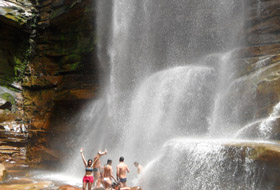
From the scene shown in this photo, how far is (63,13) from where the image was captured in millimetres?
20781

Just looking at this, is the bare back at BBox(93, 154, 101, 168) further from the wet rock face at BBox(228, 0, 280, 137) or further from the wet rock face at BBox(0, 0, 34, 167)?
the wet rock face at BBox(0, 0, 34, 167)

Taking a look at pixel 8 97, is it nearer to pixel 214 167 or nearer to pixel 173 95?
pixel 173 95

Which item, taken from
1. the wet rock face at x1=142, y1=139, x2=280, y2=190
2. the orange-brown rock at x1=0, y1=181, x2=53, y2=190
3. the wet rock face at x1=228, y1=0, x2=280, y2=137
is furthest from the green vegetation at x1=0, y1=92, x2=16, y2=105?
the wet rock face at x1=228, y1=0, x2=280, y2=137

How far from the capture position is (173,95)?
15828 mm

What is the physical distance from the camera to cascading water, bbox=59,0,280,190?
8.67 m

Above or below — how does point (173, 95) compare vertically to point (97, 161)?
above

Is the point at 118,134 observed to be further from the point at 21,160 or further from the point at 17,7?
the point at 17,7

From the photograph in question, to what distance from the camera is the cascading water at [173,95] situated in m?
8.67

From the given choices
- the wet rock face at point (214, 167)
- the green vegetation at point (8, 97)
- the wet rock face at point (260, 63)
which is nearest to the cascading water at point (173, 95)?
the wet rock face at point (214, 167)

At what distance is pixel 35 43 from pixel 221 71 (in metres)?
15.5

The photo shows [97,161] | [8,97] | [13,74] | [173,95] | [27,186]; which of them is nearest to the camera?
[97,161]

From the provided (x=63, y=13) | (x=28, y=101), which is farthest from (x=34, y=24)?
(x=28, y=101)

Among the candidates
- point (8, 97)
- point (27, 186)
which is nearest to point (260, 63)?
point (27, 186)

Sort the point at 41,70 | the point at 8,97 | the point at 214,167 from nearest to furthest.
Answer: the point at 214,167
the point at 8,97
the point at 41,70
